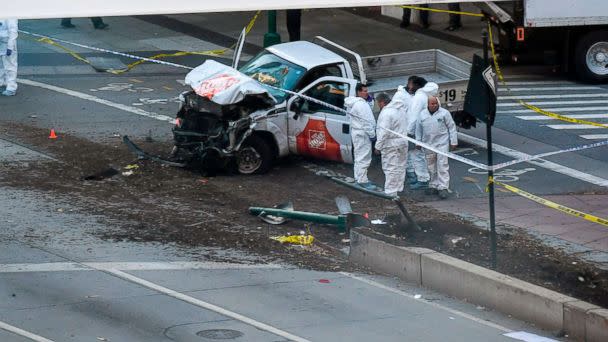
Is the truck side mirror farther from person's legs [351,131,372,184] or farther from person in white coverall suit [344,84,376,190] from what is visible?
person's legs [351,131,372,184]

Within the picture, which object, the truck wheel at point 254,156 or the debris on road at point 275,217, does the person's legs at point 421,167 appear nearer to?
the truck wheel at point 254,156

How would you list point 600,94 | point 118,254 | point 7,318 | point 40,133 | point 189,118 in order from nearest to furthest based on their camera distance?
point 7,318 → point 118,254 → point 189,118 → point 40,133 → point 600,94

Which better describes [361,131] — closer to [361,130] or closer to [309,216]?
[361,130]

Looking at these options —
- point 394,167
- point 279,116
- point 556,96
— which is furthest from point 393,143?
point 556,96

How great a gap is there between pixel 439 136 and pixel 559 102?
25.1 ft

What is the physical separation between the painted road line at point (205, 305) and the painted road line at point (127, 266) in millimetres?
239

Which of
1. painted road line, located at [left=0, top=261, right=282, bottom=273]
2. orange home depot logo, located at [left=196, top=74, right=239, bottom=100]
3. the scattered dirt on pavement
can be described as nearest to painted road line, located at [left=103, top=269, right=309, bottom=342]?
painted road line, located at [left=0, top=261, right=282, bottom=273]

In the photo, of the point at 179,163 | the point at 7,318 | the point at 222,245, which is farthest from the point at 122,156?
the point at 7,318

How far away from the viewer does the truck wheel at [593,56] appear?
81.6 feet

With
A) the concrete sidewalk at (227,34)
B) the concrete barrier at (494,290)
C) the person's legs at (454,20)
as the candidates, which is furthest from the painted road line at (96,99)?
the person's legs at (454,20)

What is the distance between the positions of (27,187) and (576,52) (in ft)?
44.4

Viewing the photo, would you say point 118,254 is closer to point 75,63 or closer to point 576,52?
point 75,63

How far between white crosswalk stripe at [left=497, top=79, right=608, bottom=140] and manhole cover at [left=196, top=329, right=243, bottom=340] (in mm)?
11070

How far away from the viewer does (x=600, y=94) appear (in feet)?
78.9
